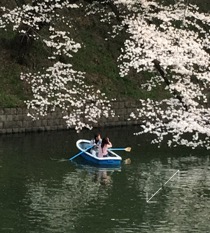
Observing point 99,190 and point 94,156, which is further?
point 94,156

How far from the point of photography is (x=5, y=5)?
30.7 metres

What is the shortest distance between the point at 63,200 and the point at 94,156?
5.48m

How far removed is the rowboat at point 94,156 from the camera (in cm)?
2150

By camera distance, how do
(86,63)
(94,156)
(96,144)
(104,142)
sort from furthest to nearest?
(86,63) → (96,144) → (94,156) → (104,142)

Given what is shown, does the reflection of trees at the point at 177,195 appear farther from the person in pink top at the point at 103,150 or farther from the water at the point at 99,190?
the person in pink top at the point at 103,150

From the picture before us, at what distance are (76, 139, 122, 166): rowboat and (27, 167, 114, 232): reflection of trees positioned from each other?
6.35 feet

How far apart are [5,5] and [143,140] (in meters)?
10.2

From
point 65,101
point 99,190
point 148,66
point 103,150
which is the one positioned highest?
point 148,66

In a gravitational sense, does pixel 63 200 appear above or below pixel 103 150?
below

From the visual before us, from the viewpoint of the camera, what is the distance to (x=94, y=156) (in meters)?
22.0

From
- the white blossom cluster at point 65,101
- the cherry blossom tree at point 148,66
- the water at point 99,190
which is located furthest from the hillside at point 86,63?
the water at point 99,190

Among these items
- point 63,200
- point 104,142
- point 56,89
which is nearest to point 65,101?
point 56,89

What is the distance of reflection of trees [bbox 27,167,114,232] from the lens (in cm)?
1486

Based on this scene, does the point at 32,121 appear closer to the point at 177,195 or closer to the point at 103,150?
the point at 103,150
